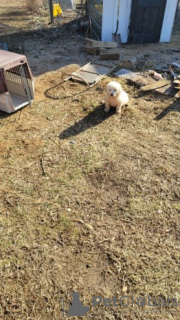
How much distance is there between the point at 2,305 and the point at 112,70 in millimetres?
6804

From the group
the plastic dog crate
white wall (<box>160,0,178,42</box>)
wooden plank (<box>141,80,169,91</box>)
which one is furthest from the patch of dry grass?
white wall (<box>160,0,178,42</box>)

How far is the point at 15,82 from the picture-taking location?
5906 mm

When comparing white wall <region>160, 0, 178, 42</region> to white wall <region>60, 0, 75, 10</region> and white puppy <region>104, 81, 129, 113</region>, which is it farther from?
A: white wall <region>60, 0, 75, 10</region>

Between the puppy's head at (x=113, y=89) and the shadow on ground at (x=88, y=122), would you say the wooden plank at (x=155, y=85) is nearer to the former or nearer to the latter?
the shadow on ground at (x=88, y=122)

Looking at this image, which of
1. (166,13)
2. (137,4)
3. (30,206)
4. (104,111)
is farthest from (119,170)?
(166,13)

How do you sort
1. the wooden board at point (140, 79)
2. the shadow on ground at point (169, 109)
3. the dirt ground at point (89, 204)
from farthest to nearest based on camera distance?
1. the wooden board at point (140, 79)
2. the shadow on ground at point (169, 109)
3. the dirt ground at point (89, 204)

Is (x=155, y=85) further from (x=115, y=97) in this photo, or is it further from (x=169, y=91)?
(x=115, y=97)

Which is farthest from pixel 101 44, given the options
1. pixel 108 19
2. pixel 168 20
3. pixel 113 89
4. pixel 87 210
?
pixel 87 210

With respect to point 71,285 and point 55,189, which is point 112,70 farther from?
point 71,285

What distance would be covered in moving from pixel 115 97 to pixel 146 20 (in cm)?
658

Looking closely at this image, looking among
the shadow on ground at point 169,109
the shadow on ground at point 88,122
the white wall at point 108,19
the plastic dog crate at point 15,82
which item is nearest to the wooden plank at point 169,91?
the shadow on ground at point 169,109

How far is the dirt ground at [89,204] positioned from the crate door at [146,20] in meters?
4.84

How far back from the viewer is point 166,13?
9.75m

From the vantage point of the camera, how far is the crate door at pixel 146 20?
9.30 m
